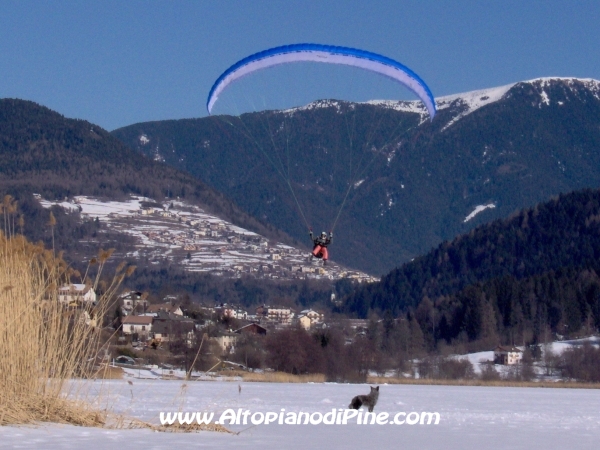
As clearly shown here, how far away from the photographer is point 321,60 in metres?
20.8

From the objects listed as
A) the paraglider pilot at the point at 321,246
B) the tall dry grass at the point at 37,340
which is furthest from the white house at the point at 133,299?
the paraglider pilot at the point at 321,246

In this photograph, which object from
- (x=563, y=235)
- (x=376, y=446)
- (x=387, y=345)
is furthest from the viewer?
(x=563, y=235)

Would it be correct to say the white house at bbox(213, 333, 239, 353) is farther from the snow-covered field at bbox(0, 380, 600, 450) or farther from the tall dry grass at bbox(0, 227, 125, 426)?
the tall dry grass at bbox(0, 227, 125, 426)

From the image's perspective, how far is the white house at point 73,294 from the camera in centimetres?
1061

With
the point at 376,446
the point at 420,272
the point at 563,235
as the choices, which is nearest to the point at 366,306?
the point at 420,272

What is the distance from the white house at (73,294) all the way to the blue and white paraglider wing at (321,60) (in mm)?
10772

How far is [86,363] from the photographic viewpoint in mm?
10961

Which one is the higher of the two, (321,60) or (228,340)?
(321,60)

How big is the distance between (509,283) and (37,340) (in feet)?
360

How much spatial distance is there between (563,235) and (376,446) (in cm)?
15431

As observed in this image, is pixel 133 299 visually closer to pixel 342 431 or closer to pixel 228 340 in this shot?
pixel 342 431

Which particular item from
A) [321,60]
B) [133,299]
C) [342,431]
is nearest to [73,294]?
[133,299]

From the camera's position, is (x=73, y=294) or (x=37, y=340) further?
(x=73, y=294)

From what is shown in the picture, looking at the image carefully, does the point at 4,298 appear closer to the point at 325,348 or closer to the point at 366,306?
the point at 325,348
